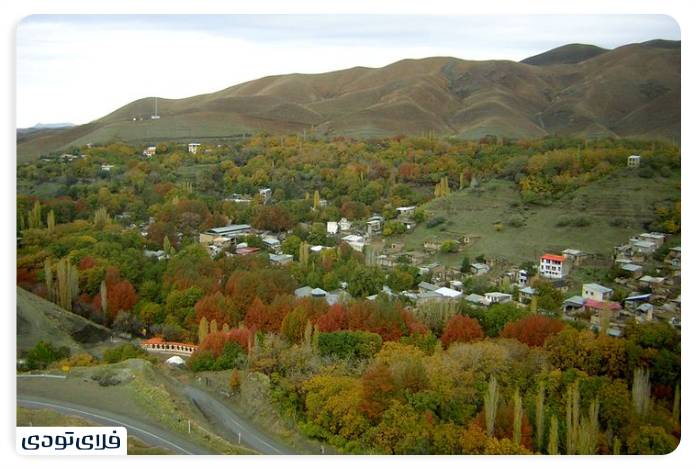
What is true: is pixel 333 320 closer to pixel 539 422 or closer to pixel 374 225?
pixel 374 225

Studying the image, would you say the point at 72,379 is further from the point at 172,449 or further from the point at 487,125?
the point at 487,125

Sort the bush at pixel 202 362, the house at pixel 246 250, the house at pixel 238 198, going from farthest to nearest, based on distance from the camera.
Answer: the house at pixel 238 198 → the house at pixel 246 250 → the bush at pixel 202 362

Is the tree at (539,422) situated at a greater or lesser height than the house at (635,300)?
lesser

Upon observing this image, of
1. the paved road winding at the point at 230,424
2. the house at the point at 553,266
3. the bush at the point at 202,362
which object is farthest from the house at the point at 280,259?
the house at the point at 553,266

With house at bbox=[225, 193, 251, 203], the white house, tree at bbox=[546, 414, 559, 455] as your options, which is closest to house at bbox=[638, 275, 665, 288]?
tree at bbox=[546, 414, 559, 455]

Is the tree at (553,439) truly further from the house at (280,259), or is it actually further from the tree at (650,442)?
the house at (280,259)

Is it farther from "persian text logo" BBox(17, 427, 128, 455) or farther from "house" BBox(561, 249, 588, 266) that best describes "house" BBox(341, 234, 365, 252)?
"persian text logo" BBox(17, 427, 128, 455)

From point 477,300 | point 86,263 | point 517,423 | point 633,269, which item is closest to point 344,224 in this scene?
point 477,300

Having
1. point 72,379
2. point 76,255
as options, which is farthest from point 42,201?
point 72,379
